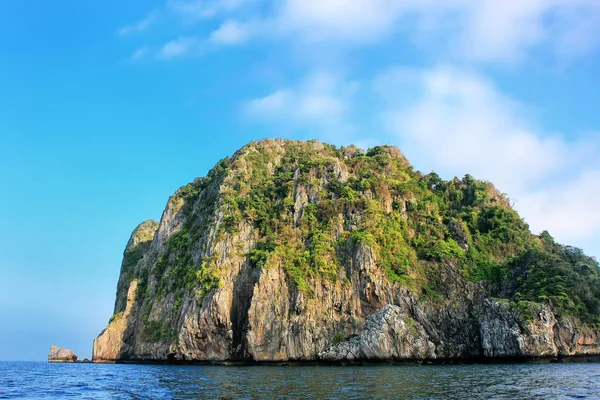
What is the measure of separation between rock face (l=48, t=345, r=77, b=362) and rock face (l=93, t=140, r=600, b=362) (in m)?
22.2

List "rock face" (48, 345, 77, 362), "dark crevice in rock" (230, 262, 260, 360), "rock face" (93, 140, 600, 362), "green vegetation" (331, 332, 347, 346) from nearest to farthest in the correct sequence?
"rock face" (93, 140, 600, 362) < "green vegetation" (331, 332, 347, 346) < "dark crevice in rock" (230, 262, 260, 360) < "rock face" (48, 345, 77, 362)

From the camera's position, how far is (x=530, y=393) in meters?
23.4

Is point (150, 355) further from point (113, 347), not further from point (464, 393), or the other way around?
point (464, 393)

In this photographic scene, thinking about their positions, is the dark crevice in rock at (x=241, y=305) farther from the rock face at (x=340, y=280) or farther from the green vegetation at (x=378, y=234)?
the green vegetation at (x=378, y=234)

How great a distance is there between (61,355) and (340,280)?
76.1 metres

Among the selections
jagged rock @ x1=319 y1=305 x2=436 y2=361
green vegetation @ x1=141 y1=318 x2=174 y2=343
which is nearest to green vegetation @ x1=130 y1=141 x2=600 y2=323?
green vegetation @ x1=141 y1=318 x2=174 y2=343

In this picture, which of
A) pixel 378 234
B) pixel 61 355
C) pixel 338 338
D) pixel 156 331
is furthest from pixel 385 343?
pixel 61 355

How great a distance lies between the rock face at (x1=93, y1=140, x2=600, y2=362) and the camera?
59.3 metres

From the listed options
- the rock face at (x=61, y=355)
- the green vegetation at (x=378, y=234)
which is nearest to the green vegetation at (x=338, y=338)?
the green vegetation at (x=378, y=234)

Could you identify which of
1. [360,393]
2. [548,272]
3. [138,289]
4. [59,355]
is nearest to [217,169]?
[138,289]

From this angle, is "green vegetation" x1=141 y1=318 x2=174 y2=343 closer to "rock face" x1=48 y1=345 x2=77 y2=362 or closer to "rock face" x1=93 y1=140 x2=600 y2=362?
"rock face" x1=93 y1=140 x2=600 y2=362

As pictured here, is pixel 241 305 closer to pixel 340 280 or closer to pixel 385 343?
pixel 340 280

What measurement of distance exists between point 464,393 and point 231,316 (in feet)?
163

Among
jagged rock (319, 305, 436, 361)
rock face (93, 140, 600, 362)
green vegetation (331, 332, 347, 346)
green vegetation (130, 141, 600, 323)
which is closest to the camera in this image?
jagged rock (319, 305, 436, 361)
